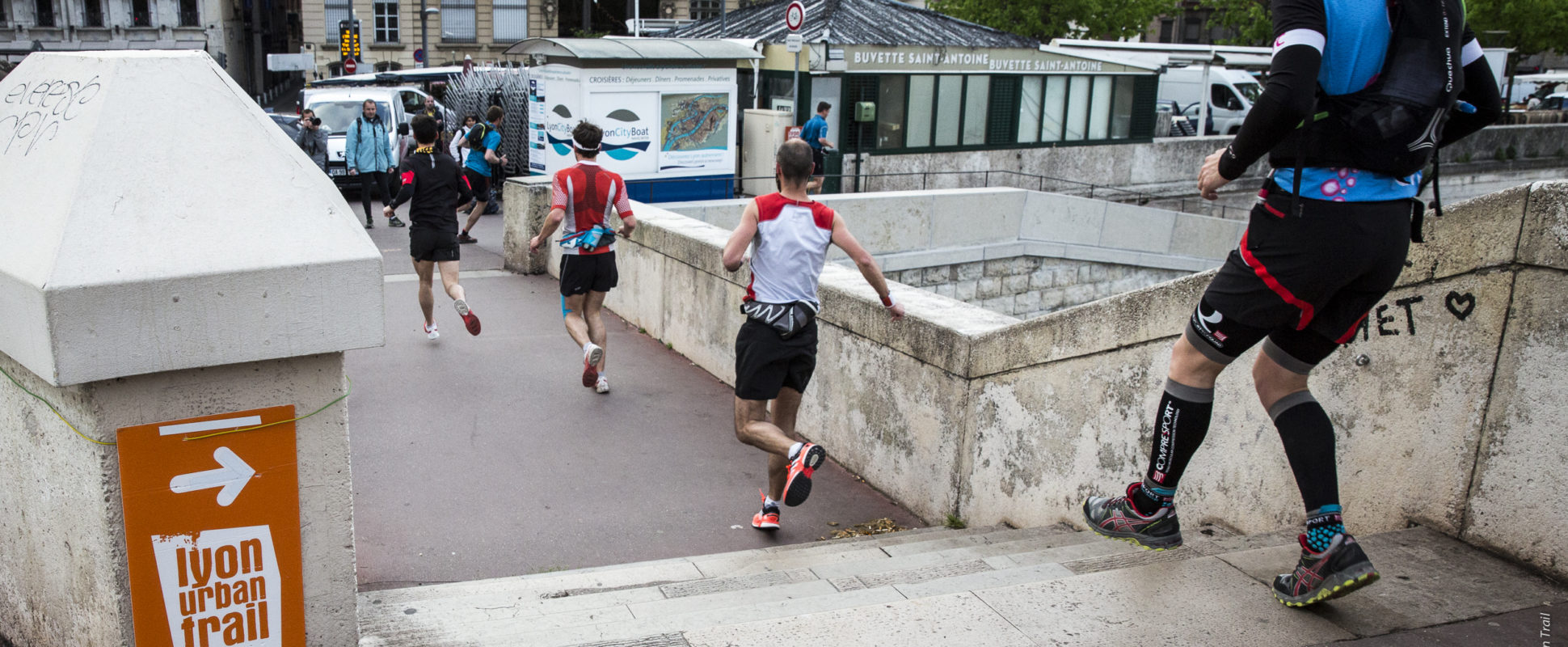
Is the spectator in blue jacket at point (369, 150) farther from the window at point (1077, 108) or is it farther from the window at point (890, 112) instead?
the window at point (1077, 108)

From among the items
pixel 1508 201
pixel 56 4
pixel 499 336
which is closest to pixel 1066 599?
pixel 1508 201

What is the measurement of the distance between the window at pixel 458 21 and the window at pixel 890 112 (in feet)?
120

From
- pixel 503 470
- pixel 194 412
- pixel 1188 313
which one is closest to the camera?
pixel 194 412

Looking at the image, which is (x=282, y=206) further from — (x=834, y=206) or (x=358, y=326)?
(x=834, y=206)

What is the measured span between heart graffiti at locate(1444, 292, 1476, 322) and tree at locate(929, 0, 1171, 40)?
112 feet

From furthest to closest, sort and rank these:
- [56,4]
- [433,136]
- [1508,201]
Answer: [56,4] → [433,136] → [1508,201]

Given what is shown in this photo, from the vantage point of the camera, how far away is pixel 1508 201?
352 cm

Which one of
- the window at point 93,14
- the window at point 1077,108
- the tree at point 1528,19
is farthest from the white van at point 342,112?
the window at point 93,14

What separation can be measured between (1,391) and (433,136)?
5994 millimetres

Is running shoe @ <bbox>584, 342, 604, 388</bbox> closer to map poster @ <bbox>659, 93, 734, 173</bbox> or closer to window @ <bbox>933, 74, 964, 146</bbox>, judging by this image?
map poster @ <bbox>659, 93, 734, 173</bbox>

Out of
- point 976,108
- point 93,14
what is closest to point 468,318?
point 976,108

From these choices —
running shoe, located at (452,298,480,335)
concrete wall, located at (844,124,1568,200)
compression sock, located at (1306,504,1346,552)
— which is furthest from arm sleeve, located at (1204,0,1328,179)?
concrete wall, located at (844,124,1568,200)

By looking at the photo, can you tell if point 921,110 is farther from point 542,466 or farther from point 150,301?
point 150,301

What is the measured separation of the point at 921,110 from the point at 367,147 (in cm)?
968
